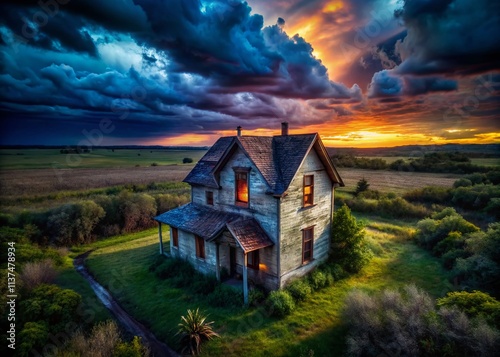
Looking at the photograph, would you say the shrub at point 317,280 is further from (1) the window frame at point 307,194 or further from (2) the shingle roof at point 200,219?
(2) the shingle roof at point 200,219

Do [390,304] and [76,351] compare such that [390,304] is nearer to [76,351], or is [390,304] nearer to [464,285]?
[464,285]

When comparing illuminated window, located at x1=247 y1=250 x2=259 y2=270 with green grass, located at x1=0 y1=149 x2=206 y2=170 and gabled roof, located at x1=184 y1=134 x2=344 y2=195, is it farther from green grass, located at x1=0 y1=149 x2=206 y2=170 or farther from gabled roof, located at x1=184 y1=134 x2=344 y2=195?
green grass, located at x1=0 y1=149 x2=206 y2=170

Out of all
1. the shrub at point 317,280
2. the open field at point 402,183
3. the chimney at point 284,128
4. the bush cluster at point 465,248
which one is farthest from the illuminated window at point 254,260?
the open field at point 402,183

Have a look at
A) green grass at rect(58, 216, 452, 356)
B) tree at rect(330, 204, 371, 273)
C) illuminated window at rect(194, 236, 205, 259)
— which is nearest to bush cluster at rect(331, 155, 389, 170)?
green grass at rect(58, 216, 452, 356)

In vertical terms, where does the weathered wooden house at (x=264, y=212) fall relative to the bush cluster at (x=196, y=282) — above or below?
above

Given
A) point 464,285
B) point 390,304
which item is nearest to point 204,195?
point 390,304

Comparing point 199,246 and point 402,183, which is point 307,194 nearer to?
point 199,246
